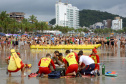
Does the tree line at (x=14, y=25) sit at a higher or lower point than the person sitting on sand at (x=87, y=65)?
higher

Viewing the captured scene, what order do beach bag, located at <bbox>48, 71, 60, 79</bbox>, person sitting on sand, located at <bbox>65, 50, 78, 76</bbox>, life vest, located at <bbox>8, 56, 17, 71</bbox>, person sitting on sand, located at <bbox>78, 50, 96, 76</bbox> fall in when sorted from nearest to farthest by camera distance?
beach bag, located at <bbox>48, 71, 60, 79</bbox>
person sitting on sand, located at <bbox>65, 50, 78, 76</bbox>
life vest, located at <bbox>8, 56, 17, 71</bbox>
person sitting on sand, located at <bbox>78, 50, 96, 76</bbox>

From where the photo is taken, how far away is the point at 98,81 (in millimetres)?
8922

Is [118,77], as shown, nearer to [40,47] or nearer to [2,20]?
[40,47]

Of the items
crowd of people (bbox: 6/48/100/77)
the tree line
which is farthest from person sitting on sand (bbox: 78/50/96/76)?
the tree line

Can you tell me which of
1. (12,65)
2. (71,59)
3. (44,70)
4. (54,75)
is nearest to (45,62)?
(44,70)

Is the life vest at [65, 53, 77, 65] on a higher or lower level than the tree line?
lower

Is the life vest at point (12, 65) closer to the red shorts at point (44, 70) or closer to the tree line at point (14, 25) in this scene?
the red shorts at point (44, 70)

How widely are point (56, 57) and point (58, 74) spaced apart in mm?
1428

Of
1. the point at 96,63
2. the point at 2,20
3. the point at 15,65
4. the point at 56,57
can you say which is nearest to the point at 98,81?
the point at 96,63

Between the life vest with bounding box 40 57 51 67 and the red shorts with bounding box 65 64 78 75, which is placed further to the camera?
the life vest with bounding box 40 57 51 67

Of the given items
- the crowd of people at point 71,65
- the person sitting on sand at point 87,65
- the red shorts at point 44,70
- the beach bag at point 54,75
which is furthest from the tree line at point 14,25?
the beach bag at point 54,75

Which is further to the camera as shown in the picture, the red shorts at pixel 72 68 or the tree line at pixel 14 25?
the tree line at pixel 14 25

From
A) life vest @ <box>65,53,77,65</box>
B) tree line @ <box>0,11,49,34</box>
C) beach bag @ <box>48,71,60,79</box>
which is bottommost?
beach bag @ <box>48,71,60,79</box>

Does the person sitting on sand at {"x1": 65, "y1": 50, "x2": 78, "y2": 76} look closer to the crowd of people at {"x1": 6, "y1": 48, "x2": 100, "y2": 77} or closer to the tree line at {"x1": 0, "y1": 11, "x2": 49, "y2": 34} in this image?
the crowd of people at {"x1": 6, "y1": 48, "x2": 100, "y2": 77}
